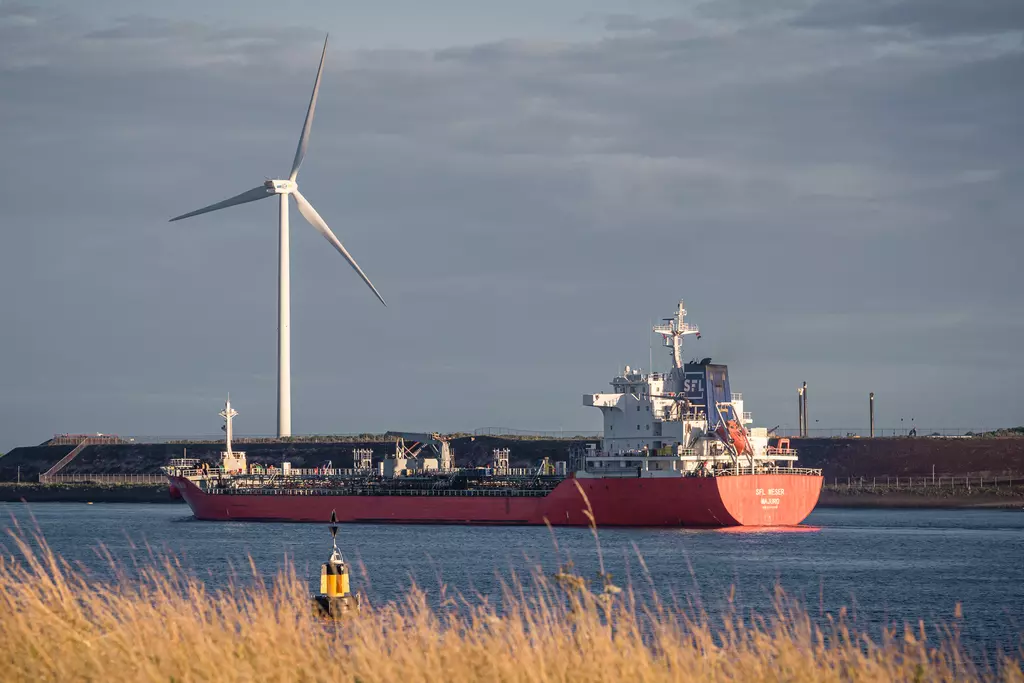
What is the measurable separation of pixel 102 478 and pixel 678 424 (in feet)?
279

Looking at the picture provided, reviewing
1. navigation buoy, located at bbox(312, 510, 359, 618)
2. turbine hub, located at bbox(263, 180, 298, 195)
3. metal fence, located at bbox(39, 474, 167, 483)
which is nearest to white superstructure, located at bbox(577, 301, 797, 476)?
turbine hub, located at bbox(263, 180, 298, 195)

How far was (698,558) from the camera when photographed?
151 feet

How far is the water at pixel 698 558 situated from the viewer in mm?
33594

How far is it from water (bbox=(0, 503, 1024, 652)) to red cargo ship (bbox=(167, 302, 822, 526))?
4.02 feet

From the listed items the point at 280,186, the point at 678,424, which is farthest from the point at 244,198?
the point at 678,424

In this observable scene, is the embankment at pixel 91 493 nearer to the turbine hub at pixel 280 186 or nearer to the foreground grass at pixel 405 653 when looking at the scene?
the turbine hub at pixel 280 186

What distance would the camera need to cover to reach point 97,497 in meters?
118

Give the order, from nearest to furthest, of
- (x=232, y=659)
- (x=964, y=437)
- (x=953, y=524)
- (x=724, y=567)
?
1. (x=232, y=659)
2. (x=724, y=567)
3. (x=953, y=524)
4. (x=964, y=437)

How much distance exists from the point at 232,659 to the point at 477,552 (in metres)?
37.4

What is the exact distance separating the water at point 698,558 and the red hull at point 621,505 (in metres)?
1.00

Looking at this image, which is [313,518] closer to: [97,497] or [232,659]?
[97,497]

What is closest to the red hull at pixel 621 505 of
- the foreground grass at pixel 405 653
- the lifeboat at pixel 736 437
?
the lifeboat at pixel 736 437

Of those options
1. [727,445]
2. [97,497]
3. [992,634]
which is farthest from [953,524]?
[97,497]

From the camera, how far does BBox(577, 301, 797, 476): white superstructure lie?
63500 mm
